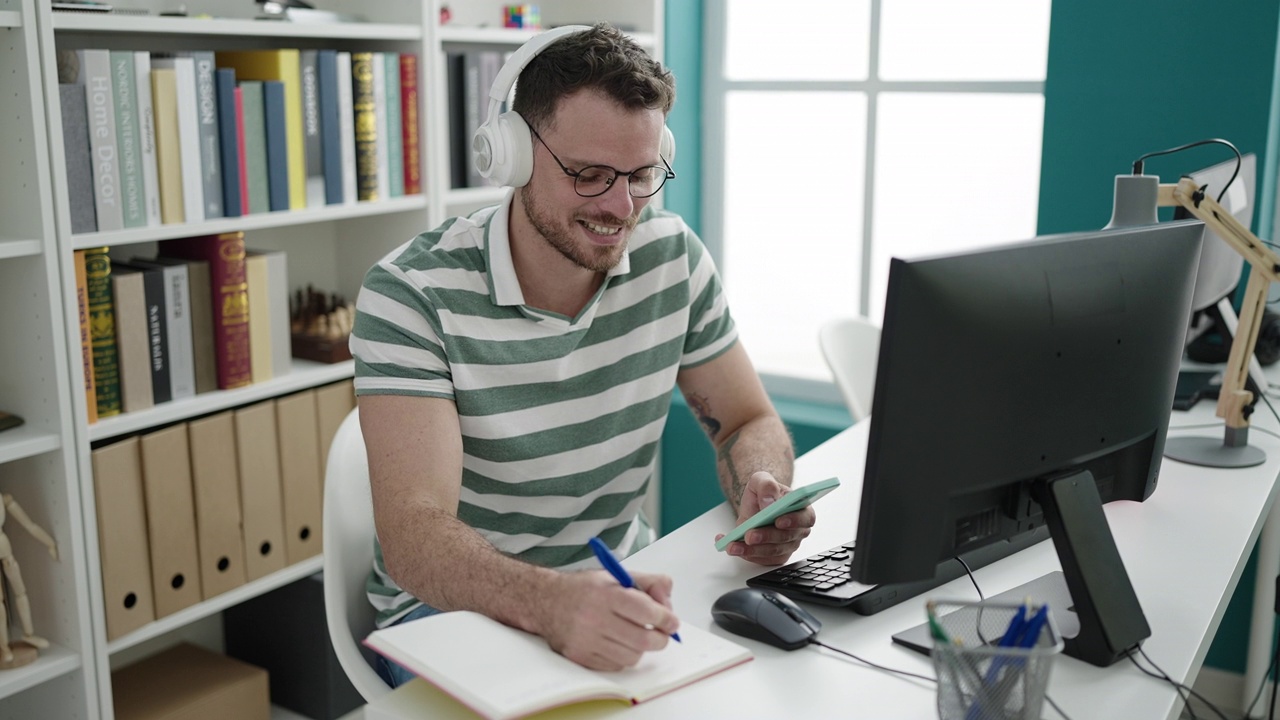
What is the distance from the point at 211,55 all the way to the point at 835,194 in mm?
1634

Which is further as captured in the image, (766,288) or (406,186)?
(766,288)

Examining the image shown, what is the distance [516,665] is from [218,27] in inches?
59.6

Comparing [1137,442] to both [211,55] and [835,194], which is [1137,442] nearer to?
[211,55]

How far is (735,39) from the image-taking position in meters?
3.15

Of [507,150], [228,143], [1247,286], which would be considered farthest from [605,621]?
[228,143]

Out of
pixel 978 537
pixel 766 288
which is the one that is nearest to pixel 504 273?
pixel 978 537

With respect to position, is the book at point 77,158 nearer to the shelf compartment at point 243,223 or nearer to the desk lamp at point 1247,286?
the shelf compartment at point 243,223

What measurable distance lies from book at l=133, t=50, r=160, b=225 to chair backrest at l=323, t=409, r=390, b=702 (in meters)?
0.72

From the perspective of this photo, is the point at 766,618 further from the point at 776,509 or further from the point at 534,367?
the point at 534,367

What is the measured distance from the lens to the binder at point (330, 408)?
93.5 inches

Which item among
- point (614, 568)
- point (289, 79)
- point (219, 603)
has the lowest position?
point (219, 603)

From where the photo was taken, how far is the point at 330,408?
94.2 inches

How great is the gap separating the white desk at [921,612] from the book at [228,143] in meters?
1.16

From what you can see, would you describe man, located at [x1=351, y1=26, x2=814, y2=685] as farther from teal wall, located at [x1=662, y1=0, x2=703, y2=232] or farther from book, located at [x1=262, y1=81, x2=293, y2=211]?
teal wall, located at [x1=662, y1=0, x2=703, y2=232]
